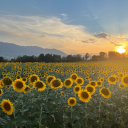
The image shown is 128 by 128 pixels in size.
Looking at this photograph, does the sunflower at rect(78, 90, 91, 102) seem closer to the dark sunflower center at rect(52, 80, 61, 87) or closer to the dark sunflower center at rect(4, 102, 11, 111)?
the dark sunflower center at rect(52, 80, 61, 87)

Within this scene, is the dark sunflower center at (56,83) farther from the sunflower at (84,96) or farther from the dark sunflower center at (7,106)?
the dark sunflower center at (7,106)

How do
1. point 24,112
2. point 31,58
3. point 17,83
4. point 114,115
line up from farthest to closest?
point 31,58
point 114,115
point 17,83
point 24,112

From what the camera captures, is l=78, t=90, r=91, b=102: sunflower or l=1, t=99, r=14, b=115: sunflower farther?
l=78, t=90, r=91, b=102: sunflower

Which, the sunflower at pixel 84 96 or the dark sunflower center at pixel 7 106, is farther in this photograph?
the sunflower at pixel 84 96

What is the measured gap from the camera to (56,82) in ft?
12.0

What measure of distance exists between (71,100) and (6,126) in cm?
180

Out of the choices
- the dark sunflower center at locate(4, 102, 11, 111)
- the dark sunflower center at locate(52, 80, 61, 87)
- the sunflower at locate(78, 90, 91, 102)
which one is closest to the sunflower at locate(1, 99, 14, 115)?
the dark sunflower center at locate(4, 102, 11, 111)

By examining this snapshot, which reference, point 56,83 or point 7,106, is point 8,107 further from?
point 56,83

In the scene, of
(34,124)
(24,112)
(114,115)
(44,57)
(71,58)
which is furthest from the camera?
(71,58)

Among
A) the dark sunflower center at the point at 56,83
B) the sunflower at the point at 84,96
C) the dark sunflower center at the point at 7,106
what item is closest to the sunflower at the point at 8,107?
the dark sunflower center at the point at 7,106

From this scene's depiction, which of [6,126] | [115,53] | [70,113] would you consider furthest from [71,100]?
[115,53]

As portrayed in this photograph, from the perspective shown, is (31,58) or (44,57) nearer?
(31,58)

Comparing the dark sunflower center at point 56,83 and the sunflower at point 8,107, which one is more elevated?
the dark sunflower center at point 56,83

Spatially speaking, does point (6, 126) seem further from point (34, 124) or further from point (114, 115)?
point (114, 115)
